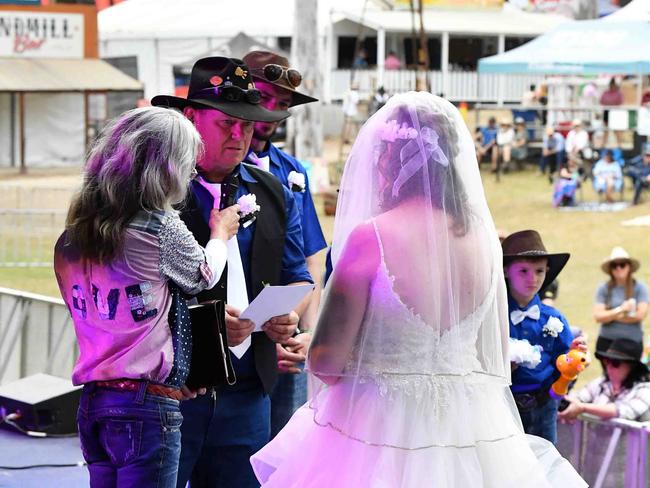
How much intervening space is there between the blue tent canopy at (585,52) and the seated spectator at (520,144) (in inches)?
117

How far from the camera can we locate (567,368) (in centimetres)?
531

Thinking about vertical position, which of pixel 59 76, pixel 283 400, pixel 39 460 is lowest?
pixel 39 460

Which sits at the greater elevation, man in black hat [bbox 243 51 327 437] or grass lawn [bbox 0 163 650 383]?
man in black hat [bbox 243 51 327 437]

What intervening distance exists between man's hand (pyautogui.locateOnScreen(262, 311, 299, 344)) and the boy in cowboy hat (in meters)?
1.61

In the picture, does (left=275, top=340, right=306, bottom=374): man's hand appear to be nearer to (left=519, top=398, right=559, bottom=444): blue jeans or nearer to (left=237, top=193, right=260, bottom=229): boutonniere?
(left=237, top=193, right=260, bottom=229): boutonniere

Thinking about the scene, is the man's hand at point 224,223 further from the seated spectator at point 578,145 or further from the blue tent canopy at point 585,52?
the seated spectator at point 578,145

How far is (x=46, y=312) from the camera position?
7.83 meters

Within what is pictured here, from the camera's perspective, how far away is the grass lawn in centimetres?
1463

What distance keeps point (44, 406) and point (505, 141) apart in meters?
23.3

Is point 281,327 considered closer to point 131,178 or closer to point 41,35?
point 131,178

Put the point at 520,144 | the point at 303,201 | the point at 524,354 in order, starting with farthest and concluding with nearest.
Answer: the point at 520,144
the point at 524,354
the point at 303,201

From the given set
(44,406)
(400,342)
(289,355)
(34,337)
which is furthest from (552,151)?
(400,342)

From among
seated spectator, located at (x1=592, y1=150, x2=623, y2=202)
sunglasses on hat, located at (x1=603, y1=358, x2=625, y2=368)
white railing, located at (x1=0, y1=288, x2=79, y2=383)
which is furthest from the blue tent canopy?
white railing, located at (x1=0, y1=288, x2=79, y2=383)

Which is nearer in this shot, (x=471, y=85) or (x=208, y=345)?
(x=208, y=345)
